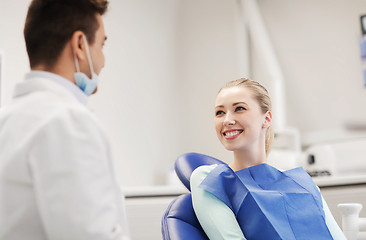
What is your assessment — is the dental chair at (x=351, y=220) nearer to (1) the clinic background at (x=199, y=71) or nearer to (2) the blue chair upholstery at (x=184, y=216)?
(2) the blue chair upholstery at (x=184, y=216)

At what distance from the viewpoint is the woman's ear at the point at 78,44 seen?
0.99m

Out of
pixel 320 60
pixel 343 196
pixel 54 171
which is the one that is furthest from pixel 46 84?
pixel 320 60

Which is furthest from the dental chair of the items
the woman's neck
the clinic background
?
the clinic background

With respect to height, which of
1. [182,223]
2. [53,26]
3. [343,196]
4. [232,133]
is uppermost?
[53,26]

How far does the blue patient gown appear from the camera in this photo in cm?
140

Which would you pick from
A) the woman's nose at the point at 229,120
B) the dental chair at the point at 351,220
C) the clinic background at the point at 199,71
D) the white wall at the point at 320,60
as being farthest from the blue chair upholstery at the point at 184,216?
the white wall at the point at 320,60

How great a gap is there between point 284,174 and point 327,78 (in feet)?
7.34

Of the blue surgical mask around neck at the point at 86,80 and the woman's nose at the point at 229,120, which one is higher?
the blue surgical mask around neck at the point at 86,80

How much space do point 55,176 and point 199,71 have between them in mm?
3469

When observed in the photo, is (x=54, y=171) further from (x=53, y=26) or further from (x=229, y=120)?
(x=229, y=120)

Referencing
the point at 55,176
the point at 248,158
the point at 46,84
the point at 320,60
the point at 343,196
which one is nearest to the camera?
the point at 55,176

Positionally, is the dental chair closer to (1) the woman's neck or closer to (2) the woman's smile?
(1) the woman's neck

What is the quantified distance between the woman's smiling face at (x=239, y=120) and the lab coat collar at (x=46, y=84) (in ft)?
2.11

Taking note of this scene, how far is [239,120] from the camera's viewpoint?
1519 mm
